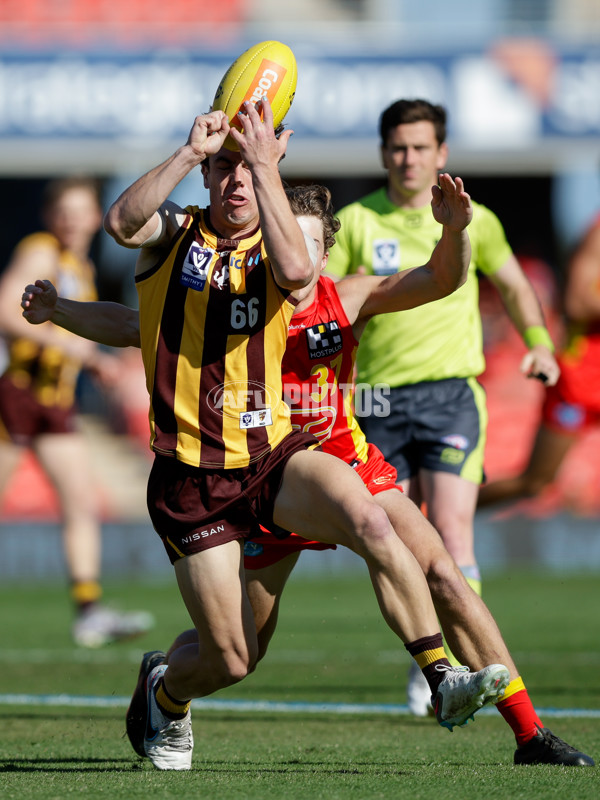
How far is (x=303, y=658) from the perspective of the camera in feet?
27.1

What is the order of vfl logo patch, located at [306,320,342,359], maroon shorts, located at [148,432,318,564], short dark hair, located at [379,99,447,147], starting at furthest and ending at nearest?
1. short dark hair, located at [379,99,447,147]
2. vfl logo patch, located at [306,320,342,359]
3. maroon shorts, located at [148,432,318,564]

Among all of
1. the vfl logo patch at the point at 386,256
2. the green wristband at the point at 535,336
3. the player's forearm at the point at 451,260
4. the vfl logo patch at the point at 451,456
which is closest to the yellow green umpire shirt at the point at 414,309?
the vfl logo patch at the point at 386,256

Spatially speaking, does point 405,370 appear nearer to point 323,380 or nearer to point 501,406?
point 323,380

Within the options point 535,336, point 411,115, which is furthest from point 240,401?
point 411,115

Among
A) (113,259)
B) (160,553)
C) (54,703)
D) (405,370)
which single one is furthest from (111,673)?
(113,259)

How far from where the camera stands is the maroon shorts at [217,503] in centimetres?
456

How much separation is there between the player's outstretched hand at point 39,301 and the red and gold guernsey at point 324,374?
945 millimetres

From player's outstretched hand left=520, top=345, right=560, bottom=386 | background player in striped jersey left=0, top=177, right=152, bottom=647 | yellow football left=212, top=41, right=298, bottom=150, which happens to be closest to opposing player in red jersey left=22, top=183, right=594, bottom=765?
yellow football left=212, top=41, right=298, bottom=150

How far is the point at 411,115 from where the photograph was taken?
637 cm

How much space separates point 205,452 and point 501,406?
13.1m

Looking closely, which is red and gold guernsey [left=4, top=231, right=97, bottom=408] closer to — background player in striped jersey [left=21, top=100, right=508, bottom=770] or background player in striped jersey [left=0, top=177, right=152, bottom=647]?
background player in striped jersey [left=0, top=177, right=152, bottom=647]

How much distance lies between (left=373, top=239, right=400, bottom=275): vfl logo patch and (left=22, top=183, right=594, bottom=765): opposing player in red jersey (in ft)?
4.84

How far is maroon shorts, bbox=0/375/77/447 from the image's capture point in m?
9.27

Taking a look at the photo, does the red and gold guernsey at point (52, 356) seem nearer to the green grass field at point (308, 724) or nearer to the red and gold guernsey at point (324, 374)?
the green grass field at point (308, 724)
